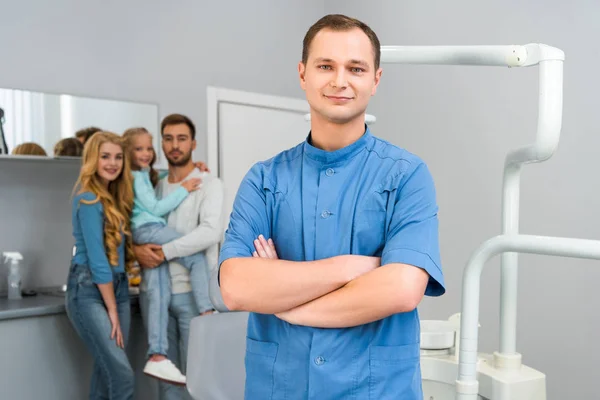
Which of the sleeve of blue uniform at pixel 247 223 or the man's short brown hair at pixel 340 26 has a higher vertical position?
the man's short brown hair at pixel 340 26

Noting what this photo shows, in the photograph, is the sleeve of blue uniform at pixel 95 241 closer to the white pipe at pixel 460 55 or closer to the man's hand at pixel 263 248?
the white pipe at pixel 460 55

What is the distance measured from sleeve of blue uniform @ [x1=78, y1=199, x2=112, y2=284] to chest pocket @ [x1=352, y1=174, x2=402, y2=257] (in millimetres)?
1936

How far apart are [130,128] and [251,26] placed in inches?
49.0

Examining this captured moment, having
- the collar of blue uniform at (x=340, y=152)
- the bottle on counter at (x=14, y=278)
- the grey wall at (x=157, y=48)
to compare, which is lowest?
the bottle on counter at (x=14, y=278)

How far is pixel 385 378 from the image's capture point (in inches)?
49.3

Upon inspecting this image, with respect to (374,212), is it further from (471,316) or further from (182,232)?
(182,232)

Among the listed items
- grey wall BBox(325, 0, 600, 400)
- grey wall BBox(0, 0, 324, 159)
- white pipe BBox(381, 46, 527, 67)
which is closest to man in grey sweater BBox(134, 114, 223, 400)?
grey wall BBox(0, 0, 324, 159)

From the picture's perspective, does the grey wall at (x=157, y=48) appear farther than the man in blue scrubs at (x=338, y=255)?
Yes

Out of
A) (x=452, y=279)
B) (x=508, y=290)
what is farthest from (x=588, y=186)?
(x=508, y=290)

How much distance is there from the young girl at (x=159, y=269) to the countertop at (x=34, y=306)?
257 millimetres

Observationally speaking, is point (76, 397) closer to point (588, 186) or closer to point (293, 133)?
point (293, 133)

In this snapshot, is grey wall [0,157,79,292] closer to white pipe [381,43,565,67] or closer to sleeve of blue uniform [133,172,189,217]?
sleeve of blue uniform [133,172,189,217]

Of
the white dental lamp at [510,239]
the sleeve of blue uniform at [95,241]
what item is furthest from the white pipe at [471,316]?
the sleeve of blue uniform at [95,241]

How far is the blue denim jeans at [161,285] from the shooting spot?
3.17 metres
